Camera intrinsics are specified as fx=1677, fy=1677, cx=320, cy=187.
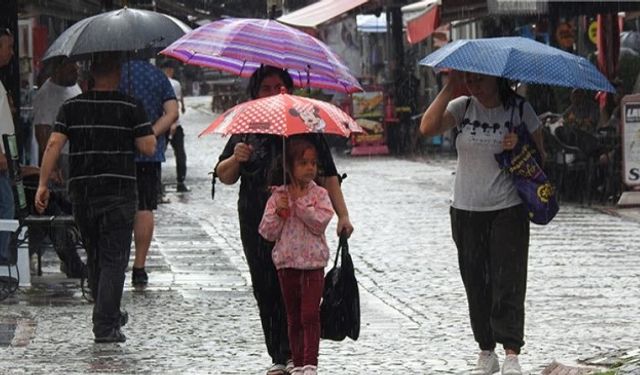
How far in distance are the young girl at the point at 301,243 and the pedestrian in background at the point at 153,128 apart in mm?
4368

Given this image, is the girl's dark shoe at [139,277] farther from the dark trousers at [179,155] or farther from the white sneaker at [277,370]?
the dark trousers at [179,155]

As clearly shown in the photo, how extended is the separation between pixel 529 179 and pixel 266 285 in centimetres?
149

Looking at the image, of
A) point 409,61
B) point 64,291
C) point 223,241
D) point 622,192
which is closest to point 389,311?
point 64,291

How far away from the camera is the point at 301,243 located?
27.8ft

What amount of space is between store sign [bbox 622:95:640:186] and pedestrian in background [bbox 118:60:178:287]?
7.64m

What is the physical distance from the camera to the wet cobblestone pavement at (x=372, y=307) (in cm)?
954

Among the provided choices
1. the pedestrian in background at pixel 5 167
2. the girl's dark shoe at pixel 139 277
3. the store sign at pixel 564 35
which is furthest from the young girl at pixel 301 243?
the store sign at pixel 564 35

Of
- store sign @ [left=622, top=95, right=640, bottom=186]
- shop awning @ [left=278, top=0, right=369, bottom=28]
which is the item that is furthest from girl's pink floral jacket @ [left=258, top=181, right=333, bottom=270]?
shop awning @ [left=278, top=0, right=369, bottom=28]

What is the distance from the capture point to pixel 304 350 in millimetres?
8477

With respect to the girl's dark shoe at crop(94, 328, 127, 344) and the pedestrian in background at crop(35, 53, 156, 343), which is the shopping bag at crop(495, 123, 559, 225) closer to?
the pedestrian in background at crop(35, 53, 156, 343)

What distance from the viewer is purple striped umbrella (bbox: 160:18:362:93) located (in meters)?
8.88

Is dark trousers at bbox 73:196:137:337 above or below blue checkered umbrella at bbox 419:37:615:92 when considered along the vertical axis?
below

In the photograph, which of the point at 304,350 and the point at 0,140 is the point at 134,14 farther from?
the point at 304,350

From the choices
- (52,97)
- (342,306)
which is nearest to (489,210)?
(342,306)
